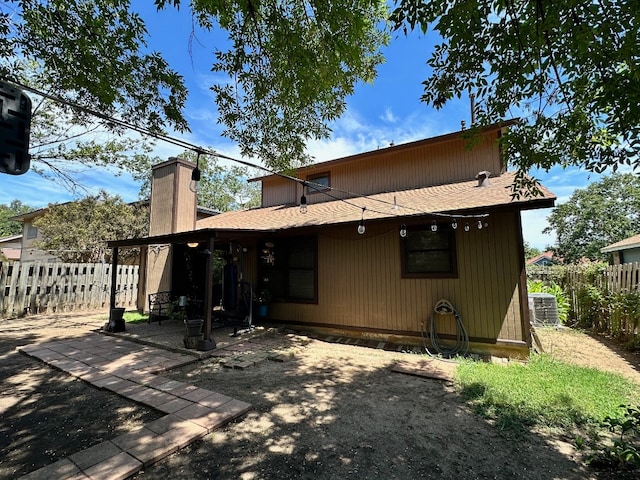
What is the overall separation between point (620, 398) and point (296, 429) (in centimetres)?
392

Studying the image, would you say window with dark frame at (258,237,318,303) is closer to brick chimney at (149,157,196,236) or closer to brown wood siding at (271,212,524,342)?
brown wood siding at (271,212,524,342)

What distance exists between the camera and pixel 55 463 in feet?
7.59

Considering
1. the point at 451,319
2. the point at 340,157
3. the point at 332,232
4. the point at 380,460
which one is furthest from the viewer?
the point at 340,157

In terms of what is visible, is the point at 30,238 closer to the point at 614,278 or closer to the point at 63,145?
the point at 63,145

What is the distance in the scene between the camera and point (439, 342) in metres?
5.84

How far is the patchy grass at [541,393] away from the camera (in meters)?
3.12

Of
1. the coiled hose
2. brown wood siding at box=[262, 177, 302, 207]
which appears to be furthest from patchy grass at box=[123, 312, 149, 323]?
the coiled hose

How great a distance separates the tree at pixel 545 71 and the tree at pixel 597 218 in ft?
88.1

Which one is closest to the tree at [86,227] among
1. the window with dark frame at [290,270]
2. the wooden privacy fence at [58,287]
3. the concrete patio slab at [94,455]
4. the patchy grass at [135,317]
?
the wooden privacy fence at [58,287]

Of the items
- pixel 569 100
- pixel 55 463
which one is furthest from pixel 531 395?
pixel 55 463

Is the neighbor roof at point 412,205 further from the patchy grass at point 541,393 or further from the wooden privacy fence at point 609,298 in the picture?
the wooden privacy fence at point 609,298

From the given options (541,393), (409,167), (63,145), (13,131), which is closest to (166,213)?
(63,145)

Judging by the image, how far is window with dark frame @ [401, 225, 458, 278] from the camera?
5.92 m

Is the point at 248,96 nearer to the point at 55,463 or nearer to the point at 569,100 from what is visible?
the point at 569,100
